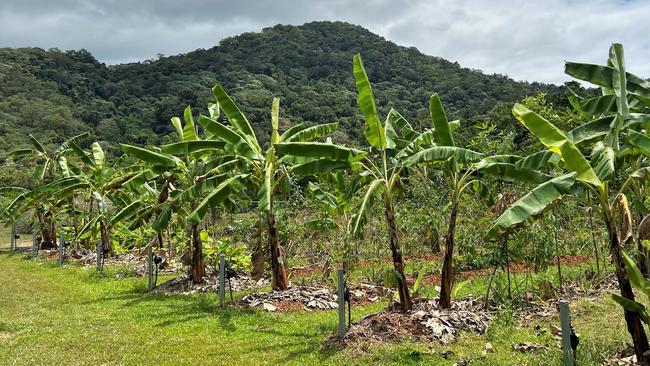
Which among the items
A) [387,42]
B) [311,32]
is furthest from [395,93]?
[311,32]

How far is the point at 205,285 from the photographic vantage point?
44.6 ft

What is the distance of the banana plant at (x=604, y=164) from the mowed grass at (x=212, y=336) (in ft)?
4.70

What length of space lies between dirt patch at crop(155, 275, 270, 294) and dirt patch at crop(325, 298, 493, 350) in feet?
19.3

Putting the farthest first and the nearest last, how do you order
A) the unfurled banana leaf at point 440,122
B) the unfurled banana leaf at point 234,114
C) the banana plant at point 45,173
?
the banana plant at point 45,173 < the unfurled banana leaf at point 234,114 < the unfurled banana leaf at point 440,122

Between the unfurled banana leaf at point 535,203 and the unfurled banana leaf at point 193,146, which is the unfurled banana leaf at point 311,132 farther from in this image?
the unfurled banana leaf at point 535,203

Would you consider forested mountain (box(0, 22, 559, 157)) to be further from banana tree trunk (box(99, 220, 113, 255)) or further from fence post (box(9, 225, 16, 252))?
banana tree trunk (box(99, 220, 113, 255))

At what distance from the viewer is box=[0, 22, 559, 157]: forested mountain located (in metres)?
63.3

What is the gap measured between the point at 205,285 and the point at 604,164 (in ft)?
34.7

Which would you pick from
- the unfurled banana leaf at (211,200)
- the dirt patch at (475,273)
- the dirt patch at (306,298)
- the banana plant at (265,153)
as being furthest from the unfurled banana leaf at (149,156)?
the dirt patch at (475,273)

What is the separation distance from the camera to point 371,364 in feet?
22.8

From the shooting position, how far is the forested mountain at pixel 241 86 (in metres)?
63.3

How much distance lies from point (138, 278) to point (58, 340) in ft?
24.8

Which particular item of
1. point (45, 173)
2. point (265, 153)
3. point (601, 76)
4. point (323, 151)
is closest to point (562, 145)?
point (601, 76)

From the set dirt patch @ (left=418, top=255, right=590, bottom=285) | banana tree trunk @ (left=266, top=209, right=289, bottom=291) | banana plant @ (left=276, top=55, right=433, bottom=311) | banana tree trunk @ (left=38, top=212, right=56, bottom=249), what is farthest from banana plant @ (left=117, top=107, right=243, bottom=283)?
banana tree trunk @ (left=38, top=212, right=56, bottom=249)
